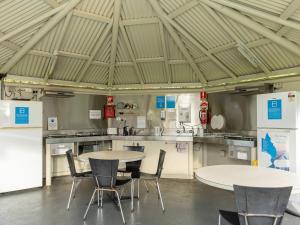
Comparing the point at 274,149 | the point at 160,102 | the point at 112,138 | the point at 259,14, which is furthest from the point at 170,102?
the point at 259,14

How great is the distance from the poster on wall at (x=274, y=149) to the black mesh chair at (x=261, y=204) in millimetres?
2580

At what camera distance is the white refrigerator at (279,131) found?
4270 mm

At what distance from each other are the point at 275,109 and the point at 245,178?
93.3 inches

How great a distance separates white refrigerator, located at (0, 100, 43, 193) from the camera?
17.2ft

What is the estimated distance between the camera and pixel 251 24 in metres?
4.67

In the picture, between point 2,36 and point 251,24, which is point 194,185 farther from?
point 2,36

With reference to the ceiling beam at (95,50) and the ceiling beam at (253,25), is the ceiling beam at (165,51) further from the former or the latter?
the ceiling beam at (253,25)

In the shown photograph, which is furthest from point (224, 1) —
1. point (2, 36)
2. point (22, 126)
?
point (22, 126)

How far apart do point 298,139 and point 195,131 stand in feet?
10.5

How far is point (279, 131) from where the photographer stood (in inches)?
176

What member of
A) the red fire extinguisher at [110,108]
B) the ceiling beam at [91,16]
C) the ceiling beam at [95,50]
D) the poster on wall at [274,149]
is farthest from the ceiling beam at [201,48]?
the red fire extinguisher at [110,108]

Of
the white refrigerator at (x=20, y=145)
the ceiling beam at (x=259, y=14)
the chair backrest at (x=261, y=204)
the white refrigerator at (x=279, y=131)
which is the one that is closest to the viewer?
the chair backrest at (x=261, y=204)

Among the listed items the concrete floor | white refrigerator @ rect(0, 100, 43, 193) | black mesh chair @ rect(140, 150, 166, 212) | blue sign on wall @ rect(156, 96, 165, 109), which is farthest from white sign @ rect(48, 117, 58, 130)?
black mesh chair @ rect(140, 150, 166, 212)

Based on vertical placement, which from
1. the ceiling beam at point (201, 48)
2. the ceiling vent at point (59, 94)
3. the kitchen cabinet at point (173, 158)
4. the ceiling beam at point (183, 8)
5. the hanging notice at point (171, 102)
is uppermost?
the ceiling beam at point (183, 8)
